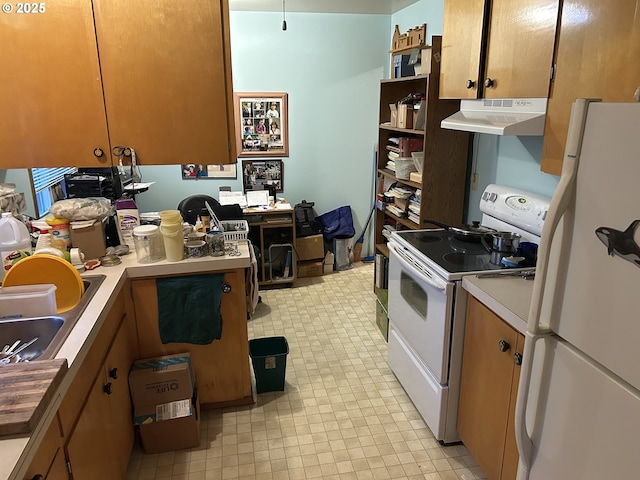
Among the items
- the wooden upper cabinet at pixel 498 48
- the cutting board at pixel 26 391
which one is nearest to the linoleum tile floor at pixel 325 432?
the cutting board at pixel 26 391

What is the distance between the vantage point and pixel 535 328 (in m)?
1.25

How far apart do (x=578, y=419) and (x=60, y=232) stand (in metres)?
2.12

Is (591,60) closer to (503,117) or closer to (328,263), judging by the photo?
(503,117)

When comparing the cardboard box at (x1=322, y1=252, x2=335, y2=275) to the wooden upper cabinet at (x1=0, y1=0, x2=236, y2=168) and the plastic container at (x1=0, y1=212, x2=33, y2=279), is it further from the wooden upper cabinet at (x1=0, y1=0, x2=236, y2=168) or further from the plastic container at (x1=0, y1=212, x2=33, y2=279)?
the plastic container at (x1=0, y1=212, x2=33, y2=279)

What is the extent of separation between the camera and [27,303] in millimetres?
1618

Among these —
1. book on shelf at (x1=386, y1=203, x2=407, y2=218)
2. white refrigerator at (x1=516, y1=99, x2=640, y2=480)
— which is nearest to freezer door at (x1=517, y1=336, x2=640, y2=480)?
white refrigerator at (x1=516, y1=99, x2=640, y2=480)

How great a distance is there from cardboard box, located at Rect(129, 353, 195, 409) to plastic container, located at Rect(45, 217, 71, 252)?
25.7 inches

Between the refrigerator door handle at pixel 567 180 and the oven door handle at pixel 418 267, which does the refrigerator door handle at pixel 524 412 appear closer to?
the refrigerator door handle at pixel 567 180

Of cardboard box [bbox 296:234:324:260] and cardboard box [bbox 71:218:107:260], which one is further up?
cardboard box [bbox 71:218:107:260]

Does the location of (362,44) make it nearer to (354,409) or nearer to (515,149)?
(515,149)

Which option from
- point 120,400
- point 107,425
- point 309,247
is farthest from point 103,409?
point 309,247

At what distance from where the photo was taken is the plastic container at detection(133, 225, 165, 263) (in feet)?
7.07

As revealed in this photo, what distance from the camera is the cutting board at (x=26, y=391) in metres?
1.05

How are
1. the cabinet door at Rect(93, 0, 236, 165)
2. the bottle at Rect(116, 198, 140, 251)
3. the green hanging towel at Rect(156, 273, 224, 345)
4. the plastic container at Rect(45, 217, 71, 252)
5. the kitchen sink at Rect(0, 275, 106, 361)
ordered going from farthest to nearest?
1. the bottle at Rect(116, 198, 140, 251)
2. the green hanging towel at Rect(156, 273, 224, 345)
3. the plastic container at Rect(45, 217, 71, 252)
4. the cabinet door at Rect(93, 0, 236, 165)
5. the kitchen sink at Rect(0, 275, 106, 361)
